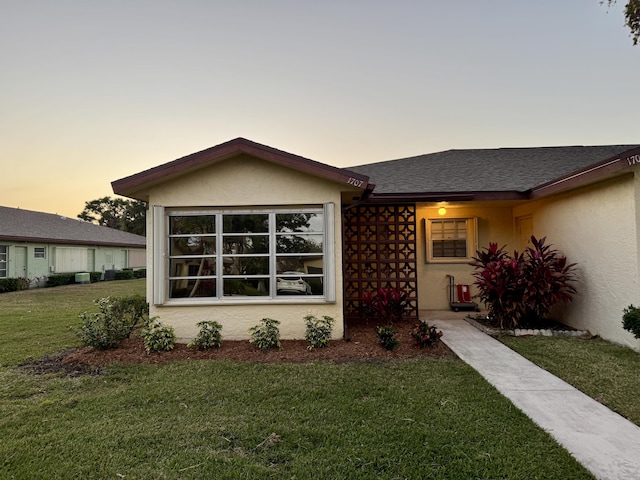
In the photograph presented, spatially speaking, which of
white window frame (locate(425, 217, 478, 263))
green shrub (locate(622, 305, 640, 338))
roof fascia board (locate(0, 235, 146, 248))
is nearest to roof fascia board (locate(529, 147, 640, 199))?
green shrub (locate(622, 305, 640, 338))

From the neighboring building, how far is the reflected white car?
18.3 metres

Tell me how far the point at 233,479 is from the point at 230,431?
27.2 inches

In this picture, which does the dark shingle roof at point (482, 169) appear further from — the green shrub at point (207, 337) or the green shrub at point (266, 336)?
the green shrub at point (207, 337)

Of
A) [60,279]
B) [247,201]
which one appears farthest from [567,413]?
[60,279]

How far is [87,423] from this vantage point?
338 cm

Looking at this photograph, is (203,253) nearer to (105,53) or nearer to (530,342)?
(530,342)

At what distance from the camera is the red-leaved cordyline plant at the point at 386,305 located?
7449 mm

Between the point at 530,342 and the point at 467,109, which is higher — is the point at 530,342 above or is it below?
below

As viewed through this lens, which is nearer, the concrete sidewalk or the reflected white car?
the concrete sidewalk

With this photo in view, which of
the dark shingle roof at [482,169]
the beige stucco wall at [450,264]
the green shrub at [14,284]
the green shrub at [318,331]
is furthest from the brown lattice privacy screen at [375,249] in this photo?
the green shrub at [14,284]

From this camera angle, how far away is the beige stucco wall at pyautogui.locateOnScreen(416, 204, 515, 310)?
933 cm

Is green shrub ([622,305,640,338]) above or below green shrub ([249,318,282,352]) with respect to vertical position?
above

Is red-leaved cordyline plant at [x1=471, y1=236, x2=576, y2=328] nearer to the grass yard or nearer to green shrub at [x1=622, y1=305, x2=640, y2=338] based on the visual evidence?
the grass yard

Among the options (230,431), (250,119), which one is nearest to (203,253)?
(230,431)
